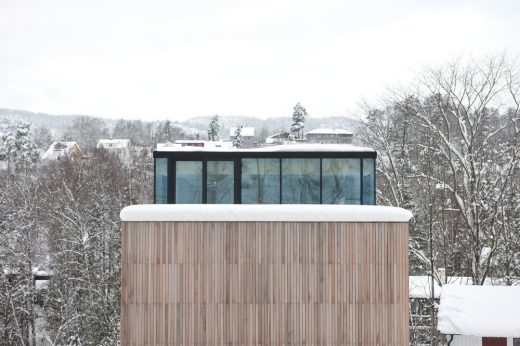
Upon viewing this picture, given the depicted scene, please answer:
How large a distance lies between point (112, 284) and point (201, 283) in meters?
14.9

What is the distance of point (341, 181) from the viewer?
11.2 meters

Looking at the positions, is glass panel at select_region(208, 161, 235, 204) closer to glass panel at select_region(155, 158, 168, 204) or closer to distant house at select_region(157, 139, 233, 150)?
distant house at select_region(157, 139, 233, 150)

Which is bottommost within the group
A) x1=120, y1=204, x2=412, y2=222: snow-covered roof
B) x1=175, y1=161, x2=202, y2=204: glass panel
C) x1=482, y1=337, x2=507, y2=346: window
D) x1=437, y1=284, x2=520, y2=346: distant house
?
x1=482, y1=337, x2=507, y2=346: window

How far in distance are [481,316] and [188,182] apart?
26.9ft

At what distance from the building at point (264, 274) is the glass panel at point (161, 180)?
1368 mm

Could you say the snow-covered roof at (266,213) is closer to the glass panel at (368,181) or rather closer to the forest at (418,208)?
the glass panel at (368,181)

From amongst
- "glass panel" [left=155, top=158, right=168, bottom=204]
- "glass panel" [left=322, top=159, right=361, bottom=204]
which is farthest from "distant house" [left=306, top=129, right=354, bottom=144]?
"glass panel" [left=155, top=158, right=168, bottom=204]

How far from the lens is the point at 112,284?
77.2ft

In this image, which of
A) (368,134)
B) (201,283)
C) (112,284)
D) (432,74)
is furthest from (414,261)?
(201,283)

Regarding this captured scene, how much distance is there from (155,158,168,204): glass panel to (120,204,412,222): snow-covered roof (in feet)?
4.49

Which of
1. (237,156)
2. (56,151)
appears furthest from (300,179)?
(56,151)

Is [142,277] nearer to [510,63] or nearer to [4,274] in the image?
[510,63]

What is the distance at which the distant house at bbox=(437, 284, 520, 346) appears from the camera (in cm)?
1337

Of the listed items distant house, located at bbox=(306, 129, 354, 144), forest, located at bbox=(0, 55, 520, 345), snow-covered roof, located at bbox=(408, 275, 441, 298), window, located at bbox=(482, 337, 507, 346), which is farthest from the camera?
snow-covered roof, located at bbox=(408, 275, 441, 298)
